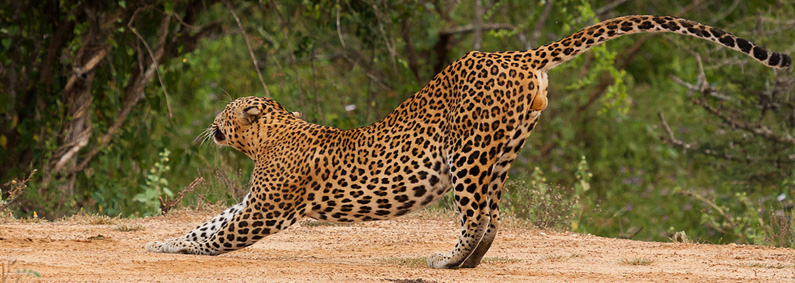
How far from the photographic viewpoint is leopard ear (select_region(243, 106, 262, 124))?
6.08m

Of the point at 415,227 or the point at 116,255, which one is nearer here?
the point at 116,255

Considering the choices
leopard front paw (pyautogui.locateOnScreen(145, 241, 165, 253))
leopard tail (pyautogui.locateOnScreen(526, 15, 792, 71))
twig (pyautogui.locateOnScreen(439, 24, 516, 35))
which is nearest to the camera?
leopard tail (pyautogui.locateOnScreen(526, 15, 792, 71))

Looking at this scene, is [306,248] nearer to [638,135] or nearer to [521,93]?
[521,93]

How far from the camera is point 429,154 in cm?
539

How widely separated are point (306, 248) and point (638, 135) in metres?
9.79

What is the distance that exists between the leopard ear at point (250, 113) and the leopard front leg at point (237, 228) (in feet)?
1.73

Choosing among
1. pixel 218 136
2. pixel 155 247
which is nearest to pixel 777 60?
pixel 218 136

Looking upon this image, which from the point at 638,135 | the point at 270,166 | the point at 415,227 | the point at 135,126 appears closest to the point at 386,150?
the point at 270,166

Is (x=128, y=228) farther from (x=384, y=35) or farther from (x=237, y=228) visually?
(x=384, y=35)

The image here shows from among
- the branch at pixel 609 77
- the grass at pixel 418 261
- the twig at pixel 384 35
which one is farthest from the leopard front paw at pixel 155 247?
the branch at pixel 609 77

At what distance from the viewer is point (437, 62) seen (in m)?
13.5

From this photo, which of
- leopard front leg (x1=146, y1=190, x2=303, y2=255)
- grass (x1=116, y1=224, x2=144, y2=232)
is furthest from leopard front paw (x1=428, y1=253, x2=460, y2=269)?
grass (x1=116, y1=224, x2=144, y2=232)

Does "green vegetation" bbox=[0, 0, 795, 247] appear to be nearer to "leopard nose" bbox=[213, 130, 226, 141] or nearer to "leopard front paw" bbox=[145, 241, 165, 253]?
"leopard nose" bbox=[213, 130, 226, 141]

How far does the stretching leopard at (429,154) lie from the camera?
524cm
